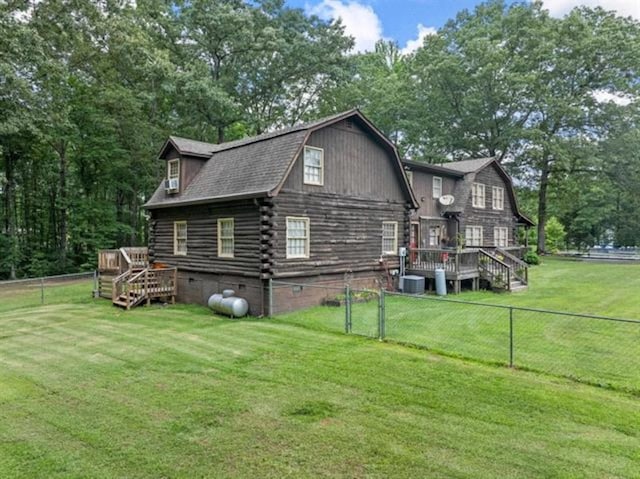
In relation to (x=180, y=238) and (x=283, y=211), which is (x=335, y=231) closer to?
(x=283, y=211)

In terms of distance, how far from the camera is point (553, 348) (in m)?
8.18

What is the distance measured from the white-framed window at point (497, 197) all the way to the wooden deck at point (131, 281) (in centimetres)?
1926

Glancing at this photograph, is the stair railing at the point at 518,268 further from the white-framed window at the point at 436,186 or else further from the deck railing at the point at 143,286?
the deck railing at the point at 143,286

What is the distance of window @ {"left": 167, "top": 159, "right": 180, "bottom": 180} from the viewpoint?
1575 cm

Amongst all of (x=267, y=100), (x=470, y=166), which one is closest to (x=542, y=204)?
(x=470, y=166)

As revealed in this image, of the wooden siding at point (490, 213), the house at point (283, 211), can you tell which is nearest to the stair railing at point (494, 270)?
the house at point (283, 211)

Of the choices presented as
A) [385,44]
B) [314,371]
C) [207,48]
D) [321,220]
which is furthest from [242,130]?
[314,371]

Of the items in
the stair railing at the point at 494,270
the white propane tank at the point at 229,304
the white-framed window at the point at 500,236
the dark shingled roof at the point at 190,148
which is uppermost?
the dark shingled roof at the point at 190,148

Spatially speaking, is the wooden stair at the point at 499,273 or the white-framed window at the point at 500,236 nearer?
the wooden stair at the point at 499,273

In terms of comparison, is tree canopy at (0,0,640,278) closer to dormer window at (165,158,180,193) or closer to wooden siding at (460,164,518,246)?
wooden siding at (460,164,518,246)

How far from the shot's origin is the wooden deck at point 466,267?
16.0 m

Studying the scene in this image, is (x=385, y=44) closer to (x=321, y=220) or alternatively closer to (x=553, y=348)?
(x=321, y=220)

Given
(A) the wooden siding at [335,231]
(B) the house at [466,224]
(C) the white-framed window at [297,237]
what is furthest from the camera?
(B) the house at [466,224]

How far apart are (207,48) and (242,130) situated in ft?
26.5
